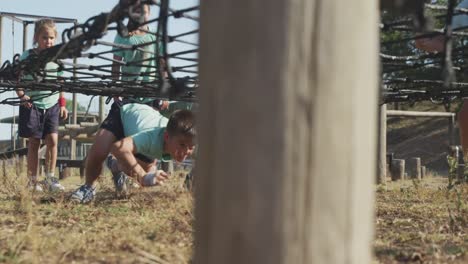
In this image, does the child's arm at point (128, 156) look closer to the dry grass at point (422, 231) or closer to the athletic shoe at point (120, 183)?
the athletic shoe at point (120, 183)

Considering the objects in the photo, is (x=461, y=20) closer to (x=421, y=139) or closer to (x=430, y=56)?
(x=430, y=56)

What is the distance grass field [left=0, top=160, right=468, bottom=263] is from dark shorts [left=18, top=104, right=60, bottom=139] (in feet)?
4.27

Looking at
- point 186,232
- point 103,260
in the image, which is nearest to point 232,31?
point 103,260

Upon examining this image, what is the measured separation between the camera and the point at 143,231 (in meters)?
2.43

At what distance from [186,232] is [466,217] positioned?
1.15 m

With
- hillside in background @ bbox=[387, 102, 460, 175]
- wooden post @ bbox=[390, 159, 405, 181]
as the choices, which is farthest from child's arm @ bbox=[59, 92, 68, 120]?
hillside in background @ bbox=[387, 102, 460, 175]

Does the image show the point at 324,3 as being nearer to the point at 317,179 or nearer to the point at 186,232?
the point at 317,179

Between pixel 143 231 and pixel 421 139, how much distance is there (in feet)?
59.8

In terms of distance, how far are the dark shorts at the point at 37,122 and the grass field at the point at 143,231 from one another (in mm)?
1301

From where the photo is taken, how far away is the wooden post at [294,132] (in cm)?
97

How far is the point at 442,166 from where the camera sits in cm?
1716

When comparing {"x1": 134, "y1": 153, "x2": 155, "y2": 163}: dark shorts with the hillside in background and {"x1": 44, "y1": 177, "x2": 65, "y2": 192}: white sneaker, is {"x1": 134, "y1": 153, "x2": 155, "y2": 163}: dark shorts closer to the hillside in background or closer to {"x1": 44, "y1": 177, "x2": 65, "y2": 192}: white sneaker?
{"x1": 44, "y1": 177, "x2": 65, "y2": 192}: white sneaker

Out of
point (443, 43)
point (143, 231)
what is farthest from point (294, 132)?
point (443, 43)

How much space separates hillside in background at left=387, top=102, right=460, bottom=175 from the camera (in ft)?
58.9
